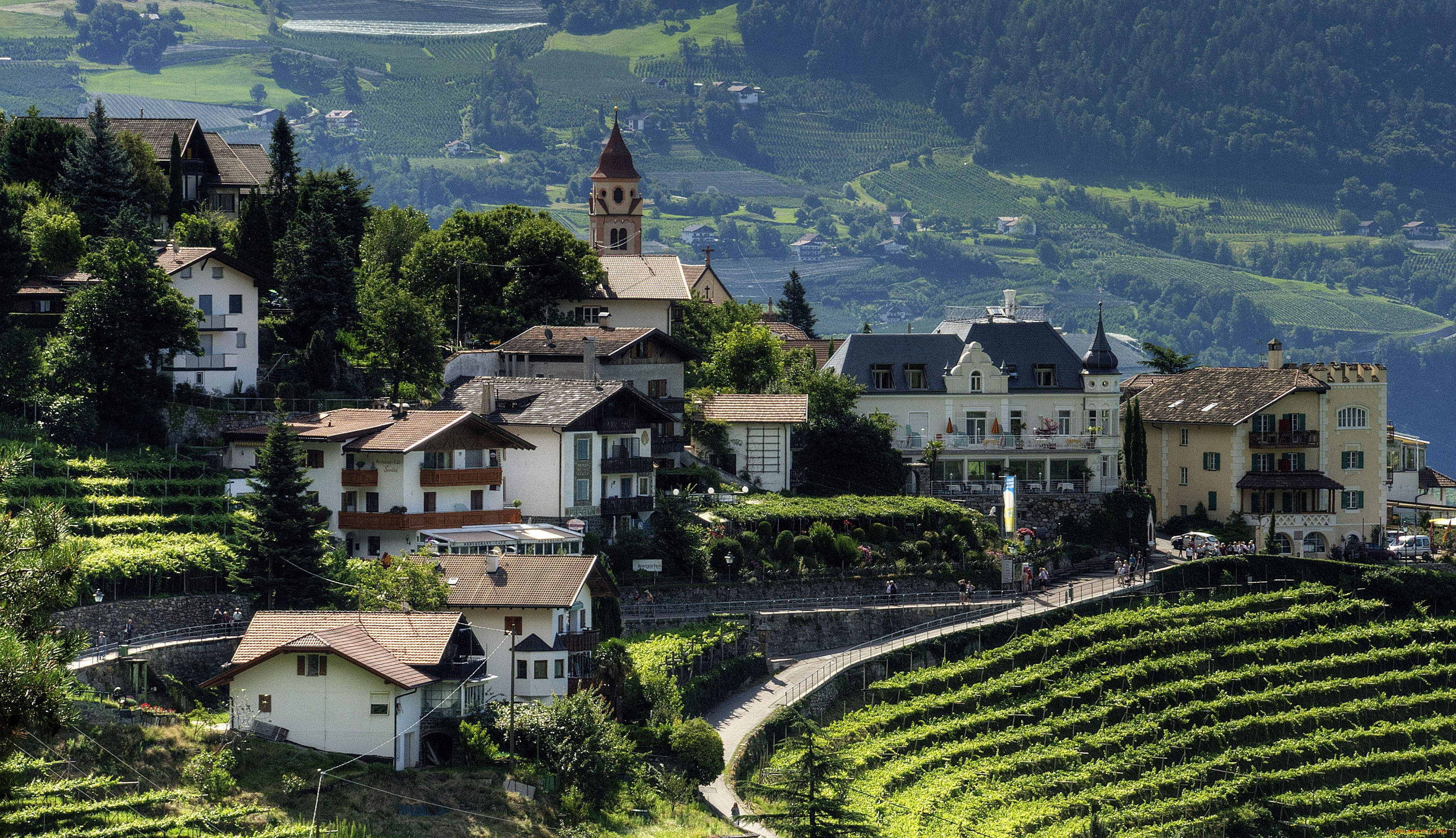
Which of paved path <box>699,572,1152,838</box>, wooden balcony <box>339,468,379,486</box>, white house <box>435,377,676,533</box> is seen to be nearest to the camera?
paved path <box>699,572,1152,838</box>

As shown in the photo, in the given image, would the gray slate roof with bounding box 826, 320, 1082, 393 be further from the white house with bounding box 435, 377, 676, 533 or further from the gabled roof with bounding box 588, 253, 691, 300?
the white house with bounding box 435, 377, 676, 533

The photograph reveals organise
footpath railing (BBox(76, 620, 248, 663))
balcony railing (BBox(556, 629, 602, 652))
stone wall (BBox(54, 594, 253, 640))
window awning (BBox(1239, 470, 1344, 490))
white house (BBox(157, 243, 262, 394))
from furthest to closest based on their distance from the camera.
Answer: window awning (BBox(1239, 470, 1344, 490)), white house (BBox(157, 243, 262, 394)), balcony railing (BBox(556, 629, 602, 652)), stone wall (BBox(54, 594, 253, 640)), footpath railing (BBox(76, 620, 248, 663))

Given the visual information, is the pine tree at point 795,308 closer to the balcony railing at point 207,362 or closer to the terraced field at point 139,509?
the balcony railing at point 207,362

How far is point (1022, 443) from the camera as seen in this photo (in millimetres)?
96000

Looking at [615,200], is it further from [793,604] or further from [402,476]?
[402,476]

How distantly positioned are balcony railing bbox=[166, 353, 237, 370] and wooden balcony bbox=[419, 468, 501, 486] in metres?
15.6

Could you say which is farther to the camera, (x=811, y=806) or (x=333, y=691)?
(x=811, y=806)

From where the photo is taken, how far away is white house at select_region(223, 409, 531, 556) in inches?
2768

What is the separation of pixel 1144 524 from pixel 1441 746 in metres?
19.7

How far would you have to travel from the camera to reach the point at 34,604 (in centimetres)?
2970

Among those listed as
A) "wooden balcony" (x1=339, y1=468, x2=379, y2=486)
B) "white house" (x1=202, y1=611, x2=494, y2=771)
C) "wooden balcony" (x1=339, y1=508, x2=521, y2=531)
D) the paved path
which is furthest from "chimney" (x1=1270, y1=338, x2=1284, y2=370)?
"white house" (x1=202, y1=611, x2=494, y2=771)

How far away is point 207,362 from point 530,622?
93.7 ft

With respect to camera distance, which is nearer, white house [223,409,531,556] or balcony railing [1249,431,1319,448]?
white house [223,409,531,556]

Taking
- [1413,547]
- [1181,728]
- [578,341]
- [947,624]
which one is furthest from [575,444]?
[1413,547]
